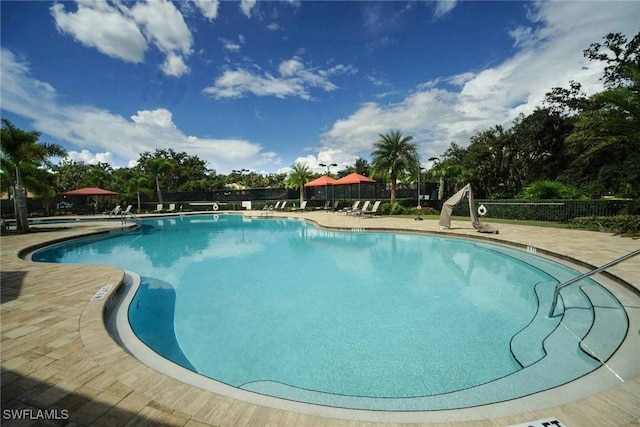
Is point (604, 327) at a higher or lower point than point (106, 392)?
lower

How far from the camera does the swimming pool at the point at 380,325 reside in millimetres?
2850

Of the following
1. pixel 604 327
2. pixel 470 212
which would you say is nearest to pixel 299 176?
pixel 470 212

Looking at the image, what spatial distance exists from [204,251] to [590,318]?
10.4 metres

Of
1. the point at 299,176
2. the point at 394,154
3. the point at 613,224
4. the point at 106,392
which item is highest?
the point at 394,154

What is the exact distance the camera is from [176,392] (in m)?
2.20

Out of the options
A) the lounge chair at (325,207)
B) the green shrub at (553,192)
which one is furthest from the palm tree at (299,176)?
the green shrub at (553,192)

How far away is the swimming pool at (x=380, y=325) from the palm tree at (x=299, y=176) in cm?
1925

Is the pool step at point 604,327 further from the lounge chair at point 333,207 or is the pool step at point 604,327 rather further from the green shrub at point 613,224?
the lounge chair at point 333,207

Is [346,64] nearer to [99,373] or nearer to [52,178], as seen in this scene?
[99,373]

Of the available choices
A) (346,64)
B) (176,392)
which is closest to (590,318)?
(176,392)

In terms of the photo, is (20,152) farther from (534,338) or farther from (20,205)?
(534,338)

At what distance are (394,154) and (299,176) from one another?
1130 cm

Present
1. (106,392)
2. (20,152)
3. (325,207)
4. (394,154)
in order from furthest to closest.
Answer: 1. (325,207)
2. (394,154)
3. (20,152)
4. (106,392)

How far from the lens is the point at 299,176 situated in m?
27.2
